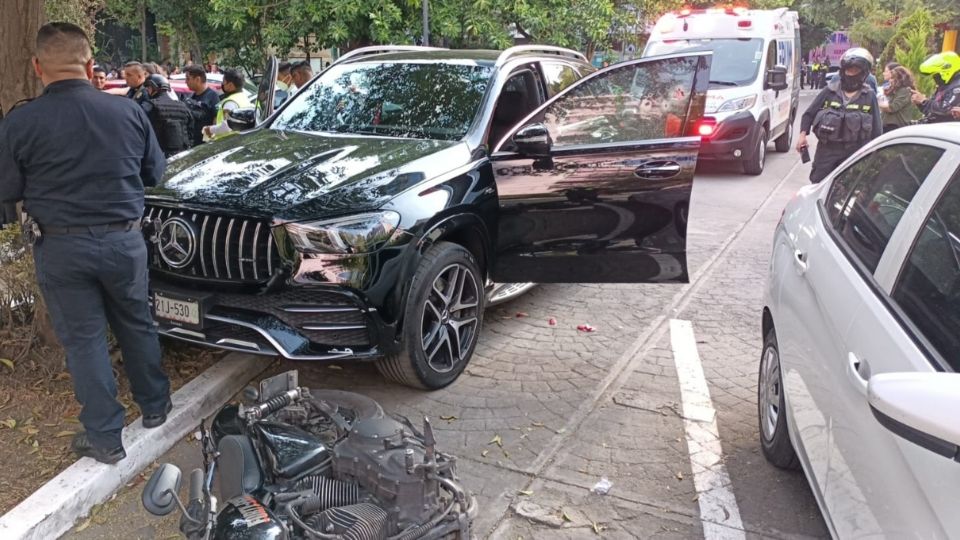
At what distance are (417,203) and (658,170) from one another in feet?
5.05

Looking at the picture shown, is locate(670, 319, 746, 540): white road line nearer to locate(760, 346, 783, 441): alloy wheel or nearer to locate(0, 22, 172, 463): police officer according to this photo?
locate(760, 346, 783, 441): alloy wheel

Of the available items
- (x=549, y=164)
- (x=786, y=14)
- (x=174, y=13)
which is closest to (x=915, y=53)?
(x=786, y=14)

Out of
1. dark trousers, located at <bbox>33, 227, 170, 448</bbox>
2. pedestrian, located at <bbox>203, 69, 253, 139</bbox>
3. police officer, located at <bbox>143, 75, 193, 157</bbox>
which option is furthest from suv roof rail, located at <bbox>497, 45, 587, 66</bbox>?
police officer, located at <bbox>143, 75, 193, 157</bbox>

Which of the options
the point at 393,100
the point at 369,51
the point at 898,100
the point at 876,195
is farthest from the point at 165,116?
the point at 898,100

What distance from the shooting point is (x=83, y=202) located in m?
3.09

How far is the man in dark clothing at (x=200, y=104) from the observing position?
341 inches

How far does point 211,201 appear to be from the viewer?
379 cm

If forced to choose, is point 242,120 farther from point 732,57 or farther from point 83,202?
point 732,57

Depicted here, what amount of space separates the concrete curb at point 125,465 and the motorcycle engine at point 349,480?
85 cm

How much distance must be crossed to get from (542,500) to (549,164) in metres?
2.04

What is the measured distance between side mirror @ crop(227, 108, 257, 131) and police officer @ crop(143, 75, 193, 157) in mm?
1786

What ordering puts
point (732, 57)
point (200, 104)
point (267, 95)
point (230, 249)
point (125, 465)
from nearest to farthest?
point (125, 465) < point (230, 249) < point (267, 95) < point (200, 104) < point (732, 57)

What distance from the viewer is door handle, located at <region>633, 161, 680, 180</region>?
4527 millimetres

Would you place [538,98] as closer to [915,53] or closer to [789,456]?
[789,456]
